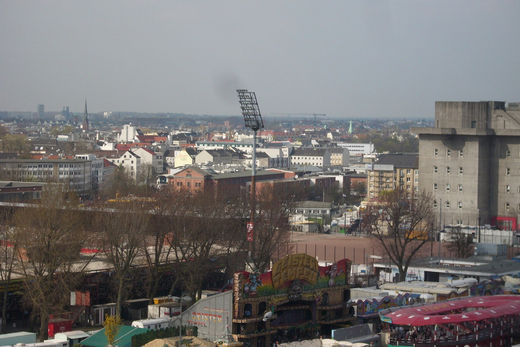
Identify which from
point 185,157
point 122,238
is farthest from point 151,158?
point 122,238

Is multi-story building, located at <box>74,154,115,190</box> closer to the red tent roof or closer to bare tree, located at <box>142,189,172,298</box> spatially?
bare tree, located at <box>142,189,172,298</box>

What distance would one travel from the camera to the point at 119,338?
2412 cm

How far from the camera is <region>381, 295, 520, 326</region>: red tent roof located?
24719mm

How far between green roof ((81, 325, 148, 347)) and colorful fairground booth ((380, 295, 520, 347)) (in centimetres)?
656

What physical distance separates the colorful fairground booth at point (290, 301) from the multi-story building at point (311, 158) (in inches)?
3581

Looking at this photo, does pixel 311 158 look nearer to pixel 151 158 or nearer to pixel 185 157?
pixel 185 157

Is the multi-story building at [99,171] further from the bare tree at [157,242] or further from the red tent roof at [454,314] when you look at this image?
the red tent roof at [454,314]

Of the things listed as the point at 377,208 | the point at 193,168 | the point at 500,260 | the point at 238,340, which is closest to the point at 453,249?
the point at 500,260

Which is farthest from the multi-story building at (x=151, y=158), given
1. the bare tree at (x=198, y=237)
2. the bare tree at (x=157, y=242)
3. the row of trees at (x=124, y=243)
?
the bare tree at (x=198, y=237)

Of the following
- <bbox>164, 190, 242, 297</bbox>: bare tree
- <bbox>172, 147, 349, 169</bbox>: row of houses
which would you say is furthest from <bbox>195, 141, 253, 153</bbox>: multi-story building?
<bbox>164, 190, 242, 297</bbox>: bare tree

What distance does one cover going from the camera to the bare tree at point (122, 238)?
31.5m

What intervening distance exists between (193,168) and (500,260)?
147ft

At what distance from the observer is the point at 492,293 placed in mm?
31406

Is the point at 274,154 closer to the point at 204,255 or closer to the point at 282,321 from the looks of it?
the point at 204,255
